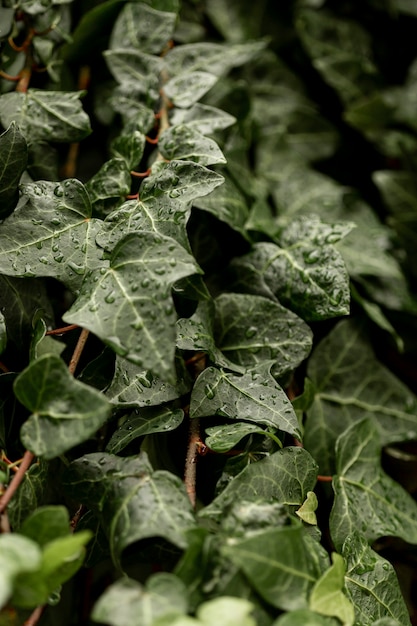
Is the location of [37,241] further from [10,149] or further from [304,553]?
[304,553]

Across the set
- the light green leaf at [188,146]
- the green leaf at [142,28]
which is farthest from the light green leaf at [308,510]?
the green leaf at [142,28]

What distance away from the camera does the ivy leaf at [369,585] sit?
25.4 inches

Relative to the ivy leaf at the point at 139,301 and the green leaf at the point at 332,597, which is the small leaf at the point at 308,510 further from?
the ivy leaf at the point at 139,301

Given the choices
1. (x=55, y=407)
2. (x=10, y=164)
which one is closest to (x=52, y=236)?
(x=10, y=164)

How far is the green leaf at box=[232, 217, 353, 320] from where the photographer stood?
757 mm

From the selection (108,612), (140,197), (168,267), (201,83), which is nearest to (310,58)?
(201,83)

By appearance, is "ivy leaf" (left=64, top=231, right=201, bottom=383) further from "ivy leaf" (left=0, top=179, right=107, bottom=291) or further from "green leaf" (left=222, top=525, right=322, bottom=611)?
"green leaf" (left=222, top=525, right=322, bottom=611)

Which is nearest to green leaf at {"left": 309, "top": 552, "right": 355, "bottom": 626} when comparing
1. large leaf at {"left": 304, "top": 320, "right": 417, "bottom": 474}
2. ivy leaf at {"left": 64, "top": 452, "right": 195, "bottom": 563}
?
ivy leaf at {"left": 64, "top": 452, "right": 195, "bottom": 563}

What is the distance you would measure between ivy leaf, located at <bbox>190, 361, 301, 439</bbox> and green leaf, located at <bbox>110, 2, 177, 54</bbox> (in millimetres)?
501

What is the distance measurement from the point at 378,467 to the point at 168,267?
1.33 feet

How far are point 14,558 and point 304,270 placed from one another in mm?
Result: 484

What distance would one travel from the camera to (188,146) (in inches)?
29.7

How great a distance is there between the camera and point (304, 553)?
0.54m

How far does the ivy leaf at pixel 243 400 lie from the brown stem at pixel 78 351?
0.42ft
